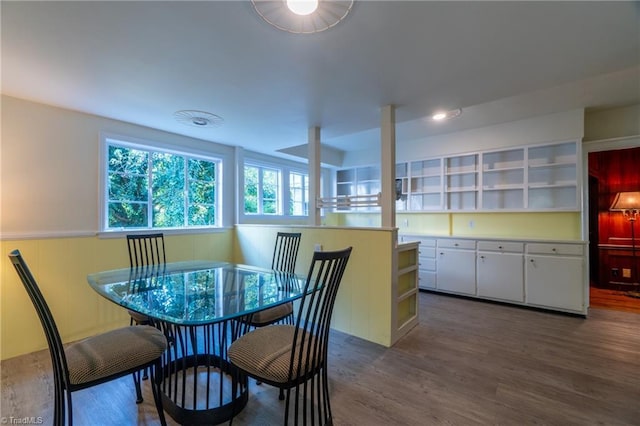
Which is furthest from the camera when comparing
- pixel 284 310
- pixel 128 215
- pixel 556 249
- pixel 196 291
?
pixel 556 249

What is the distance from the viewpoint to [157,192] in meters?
3.50

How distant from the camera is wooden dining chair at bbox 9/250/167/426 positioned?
49.4 inches

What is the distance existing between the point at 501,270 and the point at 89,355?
426 cm

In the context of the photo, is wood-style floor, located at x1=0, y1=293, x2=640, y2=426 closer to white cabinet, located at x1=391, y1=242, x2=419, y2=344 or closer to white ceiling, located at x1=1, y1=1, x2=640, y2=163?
white cabinet, located at x1=391, y1=242, x2=419, y2=344

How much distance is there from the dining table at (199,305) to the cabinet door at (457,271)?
2881 millimetres

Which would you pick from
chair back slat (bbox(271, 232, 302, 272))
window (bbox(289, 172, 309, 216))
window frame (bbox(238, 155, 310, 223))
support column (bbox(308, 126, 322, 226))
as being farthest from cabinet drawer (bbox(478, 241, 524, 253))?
window (bbox(289, 172, 309, 216))

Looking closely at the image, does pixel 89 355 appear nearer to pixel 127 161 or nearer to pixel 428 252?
Result: pixel 127 161

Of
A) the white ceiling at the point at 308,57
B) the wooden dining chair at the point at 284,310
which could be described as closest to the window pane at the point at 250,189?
the white ceiling at the point at 308,57

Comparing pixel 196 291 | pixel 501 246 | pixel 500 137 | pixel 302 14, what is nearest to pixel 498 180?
pixel 500 137

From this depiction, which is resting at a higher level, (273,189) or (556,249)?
(273,189)

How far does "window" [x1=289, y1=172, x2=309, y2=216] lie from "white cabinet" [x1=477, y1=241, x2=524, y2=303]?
2.94 m

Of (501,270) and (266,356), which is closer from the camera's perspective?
(266,356)

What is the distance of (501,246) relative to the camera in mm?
3734

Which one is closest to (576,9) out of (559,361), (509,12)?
(509,12)
